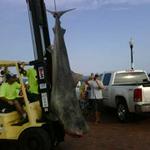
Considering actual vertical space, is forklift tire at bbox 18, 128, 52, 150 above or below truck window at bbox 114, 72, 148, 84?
above

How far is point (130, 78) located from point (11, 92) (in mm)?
8696

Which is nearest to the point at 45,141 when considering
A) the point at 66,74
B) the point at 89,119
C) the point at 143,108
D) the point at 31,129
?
the point at 31,129

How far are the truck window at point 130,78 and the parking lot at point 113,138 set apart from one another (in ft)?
6.19

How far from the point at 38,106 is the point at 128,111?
6.39 metres

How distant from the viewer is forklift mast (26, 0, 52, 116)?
1087cm

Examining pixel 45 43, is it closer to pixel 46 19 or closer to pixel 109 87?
pixel 46 19

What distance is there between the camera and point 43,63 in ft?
35.6

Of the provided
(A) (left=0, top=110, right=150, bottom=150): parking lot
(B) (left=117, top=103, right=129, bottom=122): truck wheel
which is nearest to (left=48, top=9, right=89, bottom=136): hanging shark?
(A) (left=0, top=110, right=150, bottom=150): parking lot

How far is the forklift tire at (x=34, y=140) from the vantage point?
33.8ft

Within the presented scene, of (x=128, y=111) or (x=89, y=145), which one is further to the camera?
(x=128, y=111)

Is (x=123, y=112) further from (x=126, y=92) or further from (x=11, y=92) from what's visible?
(x=11, y=92)

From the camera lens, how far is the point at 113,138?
43.1 feet

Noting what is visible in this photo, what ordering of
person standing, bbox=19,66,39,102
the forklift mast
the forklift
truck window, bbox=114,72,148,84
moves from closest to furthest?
the forklift, the forklift mast, person standing, bbox=19,66,39,102, truck window, bbox=114,72,148,84

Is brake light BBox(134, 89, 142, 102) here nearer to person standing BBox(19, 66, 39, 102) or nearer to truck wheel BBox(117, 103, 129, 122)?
truck wheel BBox(117, 103, 129, 122)
